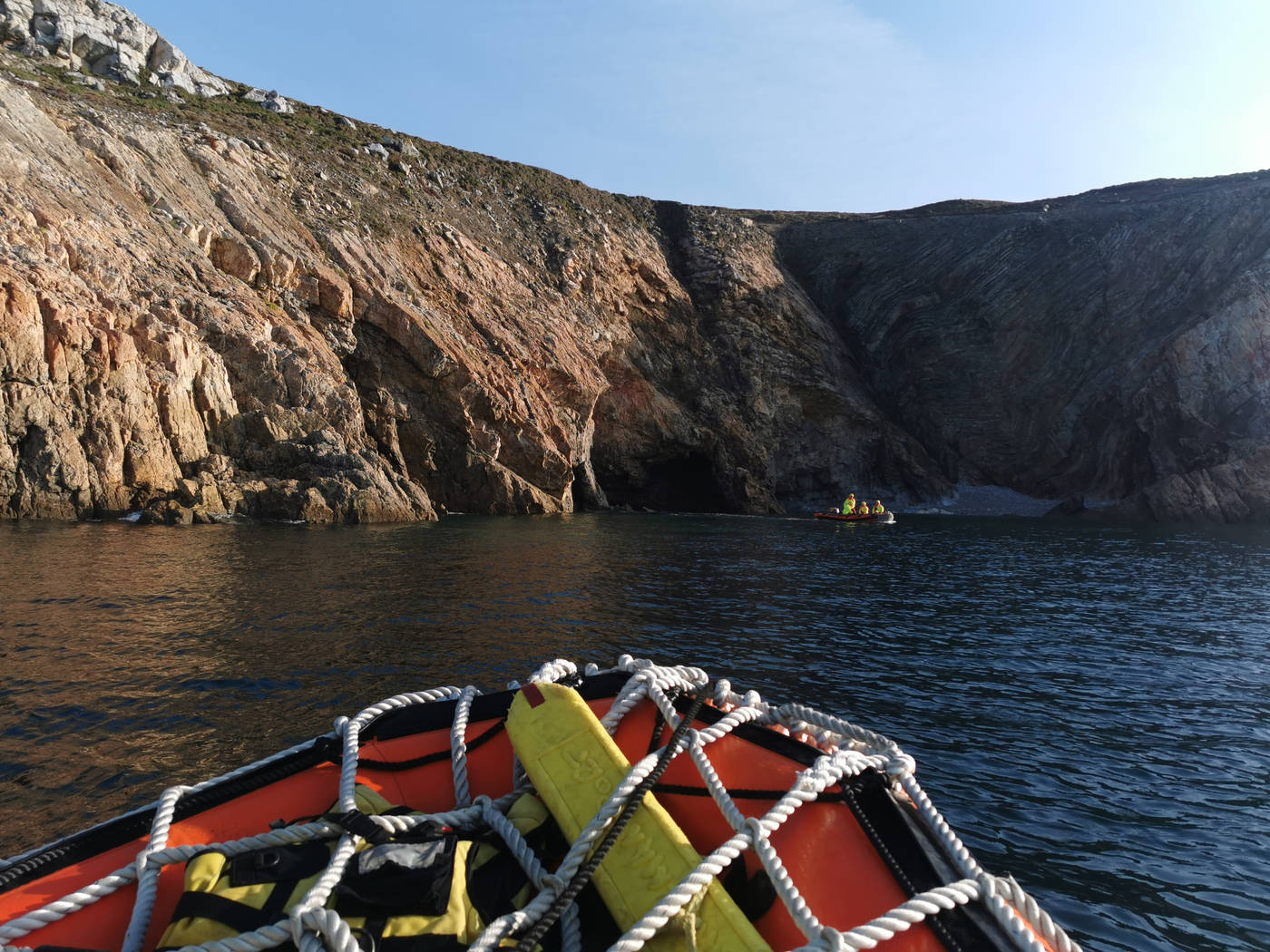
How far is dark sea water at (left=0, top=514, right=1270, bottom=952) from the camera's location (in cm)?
539

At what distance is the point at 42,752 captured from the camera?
6156mm

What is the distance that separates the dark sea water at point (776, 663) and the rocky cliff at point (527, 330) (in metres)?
6.15

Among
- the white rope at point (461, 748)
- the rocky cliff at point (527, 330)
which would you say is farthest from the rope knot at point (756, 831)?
the rocky cliff at point (527, 330)

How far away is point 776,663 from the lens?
10055 millimetres

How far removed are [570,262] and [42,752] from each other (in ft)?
133

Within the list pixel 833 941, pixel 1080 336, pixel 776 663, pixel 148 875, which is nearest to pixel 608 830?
pixel 833 941

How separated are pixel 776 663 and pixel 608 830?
714cm

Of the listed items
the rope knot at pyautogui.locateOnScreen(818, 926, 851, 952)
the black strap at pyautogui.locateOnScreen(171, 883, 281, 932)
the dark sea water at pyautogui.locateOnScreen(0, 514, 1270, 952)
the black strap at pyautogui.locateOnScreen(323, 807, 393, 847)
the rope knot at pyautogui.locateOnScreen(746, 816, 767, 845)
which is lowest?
the dark sea water at pyautogui.locateOnScreen(0, 514, 1270, 952)

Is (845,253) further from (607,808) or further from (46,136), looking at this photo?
(607,808)

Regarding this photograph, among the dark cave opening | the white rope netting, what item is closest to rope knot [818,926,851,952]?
the white rope netting

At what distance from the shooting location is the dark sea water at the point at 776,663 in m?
5.39

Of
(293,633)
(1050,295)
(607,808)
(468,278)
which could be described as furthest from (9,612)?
(1050,295)

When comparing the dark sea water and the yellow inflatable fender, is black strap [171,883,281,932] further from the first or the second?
the dark sea water

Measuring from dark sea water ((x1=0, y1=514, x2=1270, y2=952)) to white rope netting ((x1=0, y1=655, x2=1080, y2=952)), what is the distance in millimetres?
1990
